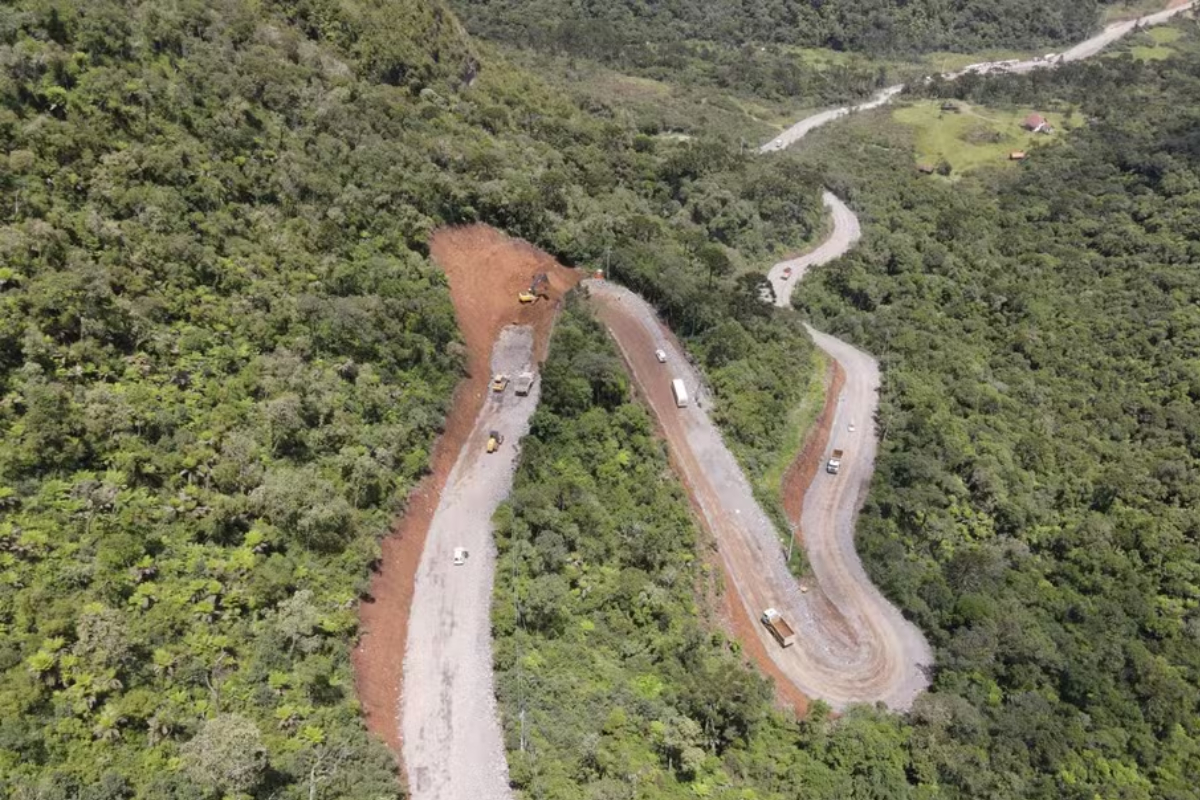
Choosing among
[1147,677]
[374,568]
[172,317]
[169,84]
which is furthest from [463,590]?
[1147,677]

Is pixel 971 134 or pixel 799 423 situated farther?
pixel 971 134

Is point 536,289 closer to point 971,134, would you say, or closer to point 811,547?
point 811,547

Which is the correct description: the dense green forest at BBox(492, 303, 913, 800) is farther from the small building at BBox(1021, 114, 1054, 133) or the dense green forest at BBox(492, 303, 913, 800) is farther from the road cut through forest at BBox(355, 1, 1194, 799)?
the small building at BBox(1021, 114, 1054, 133)

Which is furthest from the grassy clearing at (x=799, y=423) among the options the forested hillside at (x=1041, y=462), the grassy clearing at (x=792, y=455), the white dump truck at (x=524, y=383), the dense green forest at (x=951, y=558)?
the white dump truck at (x=524, y=383)

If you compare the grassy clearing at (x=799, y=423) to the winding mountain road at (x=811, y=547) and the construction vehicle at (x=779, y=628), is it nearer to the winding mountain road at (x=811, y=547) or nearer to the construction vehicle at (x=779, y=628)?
the winding mountain road at (x=811, y=547)

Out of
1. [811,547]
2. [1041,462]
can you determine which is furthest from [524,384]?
[1041,462]

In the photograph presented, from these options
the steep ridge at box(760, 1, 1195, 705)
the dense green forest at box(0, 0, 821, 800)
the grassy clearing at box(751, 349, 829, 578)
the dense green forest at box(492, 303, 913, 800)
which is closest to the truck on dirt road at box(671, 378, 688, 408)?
the dense green forest at box(0, 0, 821, 800)
